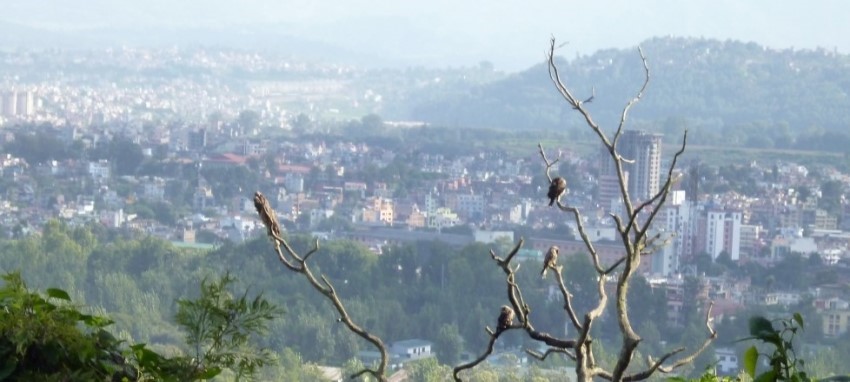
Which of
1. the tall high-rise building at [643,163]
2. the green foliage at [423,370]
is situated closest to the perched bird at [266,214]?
the green foliage at [423,370]

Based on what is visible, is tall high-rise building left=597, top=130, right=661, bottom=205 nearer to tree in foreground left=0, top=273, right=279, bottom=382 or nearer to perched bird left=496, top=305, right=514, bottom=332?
tree in foreground left=0, top=273, right=279, bottom=382

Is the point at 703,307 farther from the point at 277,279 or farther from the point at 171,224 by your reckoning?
the point at 171,224

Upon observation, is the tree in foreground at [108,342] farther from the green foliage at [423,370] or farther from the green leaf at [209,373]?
the green foliage at [423,370]

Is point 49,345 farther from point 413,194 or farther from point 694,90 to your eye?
point 694,90

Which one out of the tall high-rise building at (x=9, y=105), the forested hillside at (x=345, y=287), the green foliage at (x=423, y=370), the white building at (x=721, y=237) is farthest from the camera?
the tall high-rise building at (x=9, y=105)

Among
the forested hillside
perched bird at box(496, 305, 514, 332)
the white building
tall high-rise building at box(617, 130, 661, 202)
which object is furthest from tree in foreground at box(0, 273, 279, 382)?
tall high-rise building at box(617, 130, 661, 202)

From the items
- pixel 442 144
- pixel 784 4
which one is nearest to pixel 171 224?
pixel 442 144
